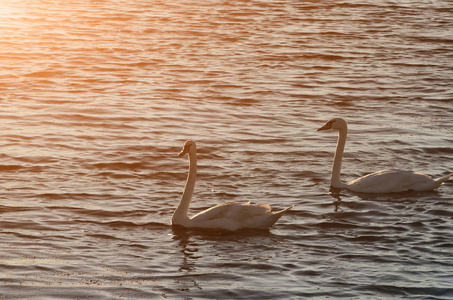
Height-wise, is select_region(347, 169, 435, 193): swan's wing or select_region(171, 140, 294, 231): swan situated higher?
select_region(171, 140, 294, 231): swan

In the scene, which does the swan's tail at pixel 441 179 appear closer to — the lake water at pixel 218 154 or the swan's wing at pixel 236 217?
the lake water at pixel 218 154

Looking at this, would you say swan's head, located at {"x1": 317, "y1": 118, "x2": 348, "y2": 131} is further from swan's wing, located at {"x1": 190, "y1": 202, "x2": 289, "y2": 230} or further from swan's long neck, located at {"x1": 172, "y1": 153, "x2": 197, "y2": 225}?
swan's wing, located at {"x1": 190, "y1": 202, "x2": 289, "y2": 230}

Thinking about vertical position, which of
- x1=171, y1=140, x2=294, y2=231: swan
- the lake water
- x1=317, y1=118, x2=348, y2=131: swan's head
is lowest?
the lake water

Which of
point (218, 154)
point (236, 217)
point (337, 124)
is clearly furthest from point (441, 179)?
point (218, 154)

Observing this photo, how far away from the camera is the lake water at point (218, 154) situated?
1393 cm

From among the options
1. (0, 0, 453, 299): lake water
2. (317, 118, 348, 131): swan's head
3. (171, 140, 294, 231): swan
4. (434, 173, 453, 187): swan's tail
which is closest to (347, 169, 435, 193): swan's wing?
(434, 173, 453, 187): swan's tail

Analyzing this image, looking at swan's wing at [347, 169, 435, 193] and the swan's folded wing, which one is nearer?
the swan's folded wing

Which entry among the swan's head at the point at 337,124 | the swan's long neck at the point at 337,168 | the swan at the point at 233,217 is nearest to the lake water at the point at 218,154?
the swan at the point at 233,217

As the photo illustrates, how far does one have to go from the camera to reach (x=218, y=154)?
21250mm

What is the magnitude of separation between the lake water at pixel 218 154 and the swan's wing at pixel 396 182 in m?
0.22

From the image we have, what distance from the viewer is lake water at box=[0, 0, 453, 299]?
548 inches

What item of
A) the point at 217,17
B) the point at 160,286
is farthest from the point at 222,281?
the point at 217,17

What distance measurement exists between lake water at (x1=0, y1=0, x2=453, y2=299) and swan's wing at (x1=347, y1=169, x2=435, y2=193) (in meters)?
0.22

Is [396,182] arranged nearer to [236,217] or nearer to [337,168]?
[337,168]
